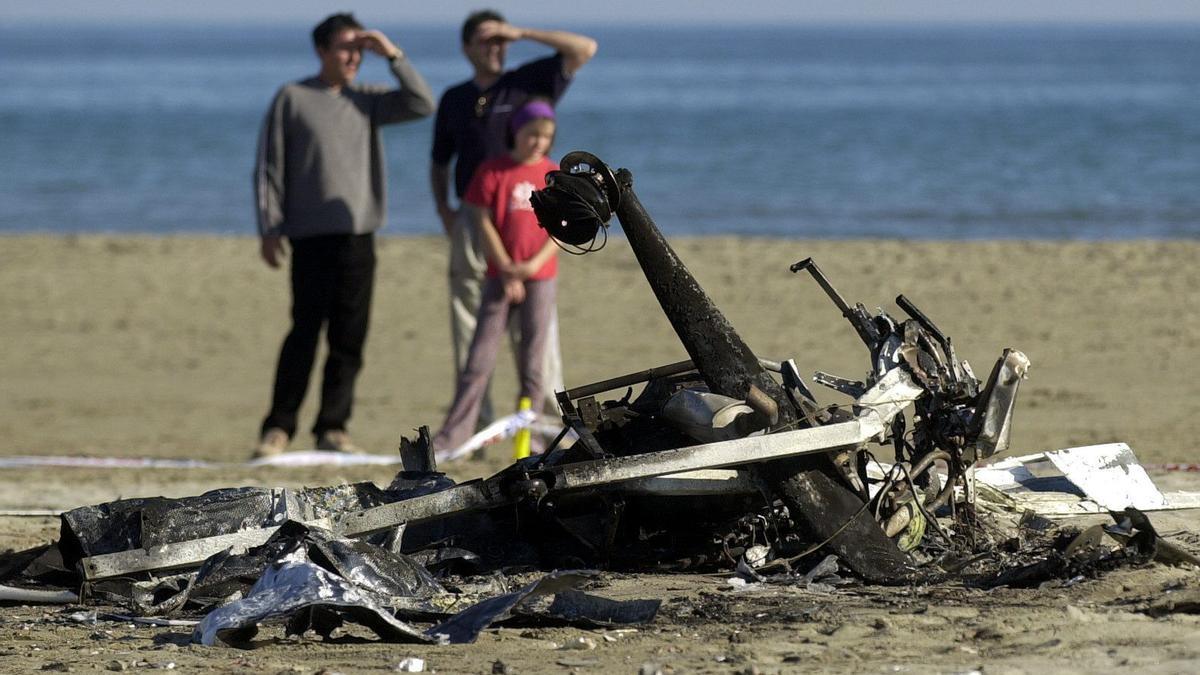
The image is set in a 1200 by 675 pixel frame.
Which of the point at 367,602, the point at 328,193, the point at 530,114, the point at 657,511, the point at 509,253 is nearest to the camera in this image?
the point at 367,602

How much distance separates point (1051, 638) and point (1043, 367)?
23.7 ft

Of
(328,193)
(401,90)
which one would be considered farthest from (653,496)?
(401,90)

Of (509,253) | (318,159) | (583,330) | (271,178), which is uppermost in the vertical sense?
(318,159)

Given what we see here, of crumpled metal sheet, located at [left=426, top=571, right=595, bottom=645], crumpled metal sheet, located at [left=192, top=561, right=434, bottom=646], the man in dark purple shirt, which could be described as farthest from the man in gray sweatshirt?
crumpled metal sheet, located at [left=426, top=571, right=595, bottom=645]

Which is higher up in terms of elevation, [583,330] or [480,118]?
[480,118]

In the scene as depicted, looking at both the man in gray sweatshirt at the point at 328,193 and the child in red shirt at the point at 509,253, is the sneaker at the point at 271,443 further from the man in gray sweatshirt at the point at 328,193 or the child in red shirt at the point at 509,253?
the child in red shirt at the point at 509,253

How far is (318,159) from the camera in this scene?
8.98 metres

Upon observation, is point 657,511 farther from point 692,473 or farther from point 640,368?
point 640,368

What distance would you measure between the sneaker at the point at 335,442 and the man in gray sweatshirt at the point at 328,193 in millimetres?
14

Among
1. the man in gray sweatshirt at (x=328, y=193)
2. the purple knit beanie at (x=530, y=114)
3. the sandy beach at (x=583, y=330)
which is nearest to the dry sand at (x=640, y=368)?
the sandy beach at (x=583, y=330)

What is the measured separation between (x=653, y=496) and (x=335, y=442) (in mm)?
4290

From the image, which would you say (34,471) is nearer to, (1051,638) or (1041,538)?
(1041,538)

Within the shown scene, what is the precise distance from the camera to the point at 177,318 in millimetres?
14203

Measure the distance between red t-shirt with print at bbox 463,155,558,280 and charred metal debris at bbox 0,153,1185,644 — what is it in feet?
10.1
